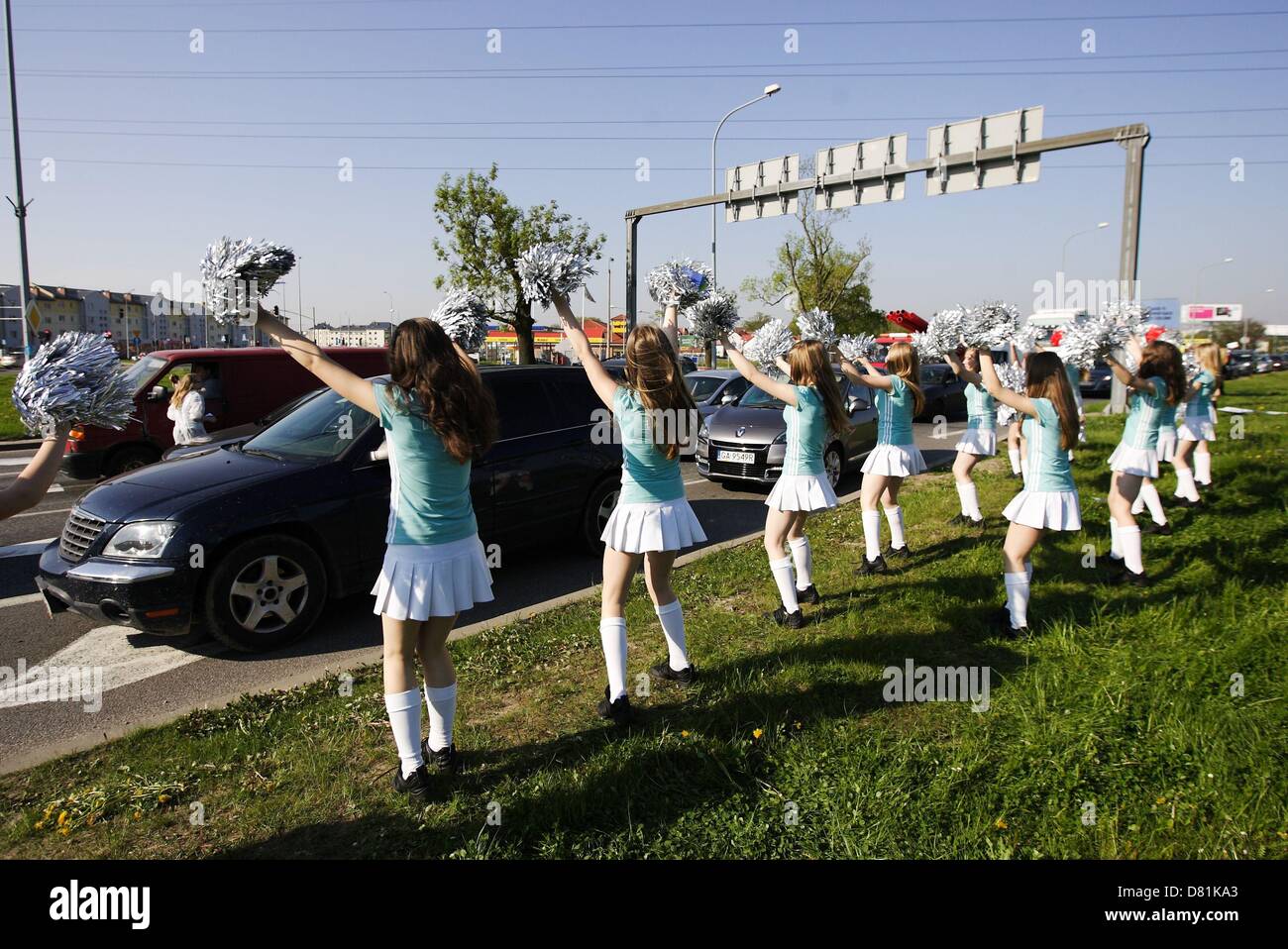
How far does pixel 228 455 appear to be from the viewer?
18.1ft

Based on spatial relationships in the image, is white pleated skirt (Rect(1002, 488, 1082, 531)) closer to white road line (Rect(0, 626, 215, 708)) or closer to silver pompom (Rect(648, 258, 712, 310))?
silver pompom (Rect(648, 258, 712, 310))

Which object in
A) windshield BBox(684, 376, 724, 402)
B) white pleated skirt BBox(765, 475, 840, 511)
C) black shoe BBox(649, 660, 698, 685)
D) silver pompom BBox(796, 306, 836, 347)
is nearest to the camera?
black shoe BBox(649, 660, 698, 685)

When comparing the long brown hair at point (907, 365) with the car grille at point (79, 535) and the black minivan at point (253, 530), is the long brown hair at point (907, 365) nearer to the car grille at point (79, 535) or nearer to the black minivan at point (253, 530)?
the black minivan at point (253, 530)

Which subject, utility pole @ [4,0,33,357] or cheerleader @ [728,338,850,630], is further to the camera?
utility pole @ [4,0,33,357]

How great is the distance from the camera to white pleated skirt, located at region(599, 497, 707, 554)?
3.75 metres

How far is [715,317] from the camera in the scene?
5137 millimetres

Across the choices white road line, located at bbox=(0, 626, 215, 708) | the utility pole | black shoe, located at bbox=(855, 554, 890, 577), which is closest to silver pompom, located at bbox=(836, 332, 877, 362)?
black shoe, located at bbox=(855, 554, 890, 577)

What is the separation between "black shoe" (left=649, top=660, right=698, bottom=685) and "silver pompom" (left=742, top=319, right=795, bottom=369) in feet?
8.59

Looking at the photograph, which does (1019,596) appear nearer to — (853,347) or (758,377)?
(758,377)

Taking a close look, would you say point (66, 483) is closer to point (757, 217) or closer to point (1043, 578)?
point (1043, 578)

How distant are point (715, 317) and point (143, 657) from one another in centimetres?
416

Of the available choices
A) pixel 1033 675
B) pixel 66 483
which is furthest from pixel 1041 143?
pixel 66 483
